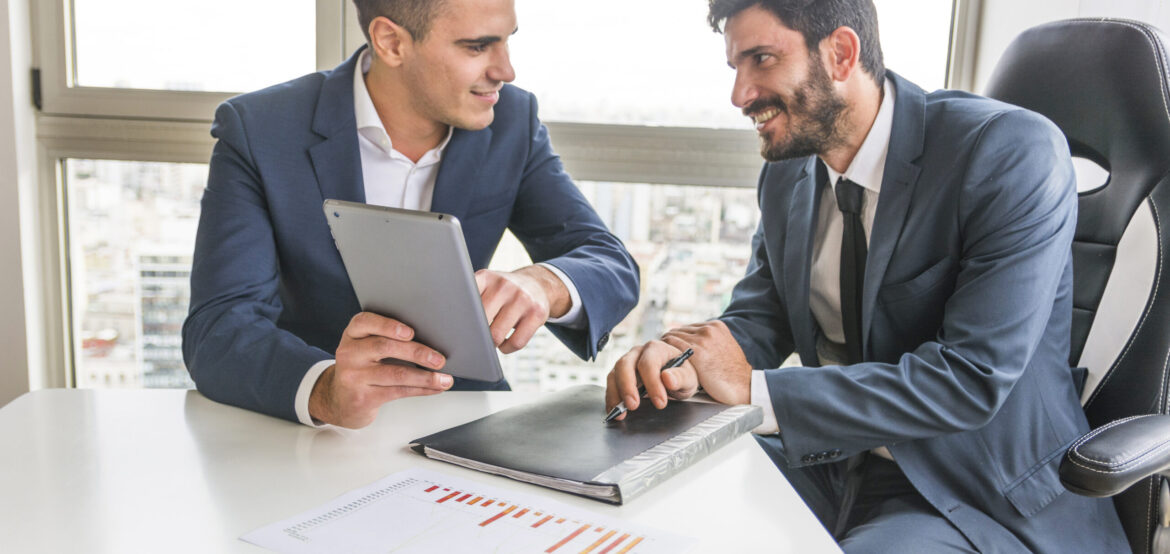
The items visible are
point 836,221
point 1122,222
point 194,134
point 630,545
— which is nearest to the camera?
point 630,545

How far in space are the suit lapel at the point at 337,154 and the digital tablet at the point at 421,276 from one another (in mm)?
515

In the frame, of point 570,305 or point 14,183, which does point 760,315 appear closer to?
point 570,305

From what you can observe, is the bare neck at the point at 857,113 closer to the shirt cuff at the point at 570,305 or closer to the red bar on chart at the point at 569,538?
the shirt cuff at the point at 570,305

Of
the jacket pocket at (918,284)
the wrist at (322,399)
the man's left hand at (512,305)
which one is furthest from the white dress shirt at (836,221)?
the wrist at (322,399)

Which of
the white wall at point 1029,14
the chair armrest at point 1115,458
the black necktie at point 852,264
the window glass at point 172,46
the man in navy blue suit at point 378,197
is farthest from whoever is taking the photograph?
the window glass at point 172,46

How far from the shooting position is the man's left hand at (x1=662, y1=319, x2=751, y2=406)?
1.27 metres

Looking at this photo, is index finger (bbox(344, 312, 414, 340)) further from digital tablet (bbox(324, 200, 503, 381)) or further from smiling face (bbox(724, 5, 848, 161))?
smiling face (bbox(724, 5, 848, 161))

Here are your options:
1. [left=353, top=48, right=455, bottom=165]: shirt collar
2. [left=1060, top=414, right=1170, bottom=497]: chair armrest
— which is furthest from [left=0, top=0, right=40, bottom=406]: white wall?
[left=1060, top=414, right=1170, bottom=497]: chair armrest

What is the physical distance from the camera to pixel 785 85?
5.11ft

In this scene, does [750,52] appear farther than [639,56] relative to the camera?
No

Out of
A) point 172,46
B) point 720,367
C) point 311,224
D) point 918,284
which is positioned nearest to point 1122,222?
point 918,284

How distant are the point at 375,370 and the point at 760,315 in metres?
0.86

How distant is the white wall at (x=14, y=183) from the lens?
2.23 m

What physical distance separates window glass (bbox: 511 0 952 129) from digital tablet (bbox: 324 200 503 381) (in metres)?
1.41
